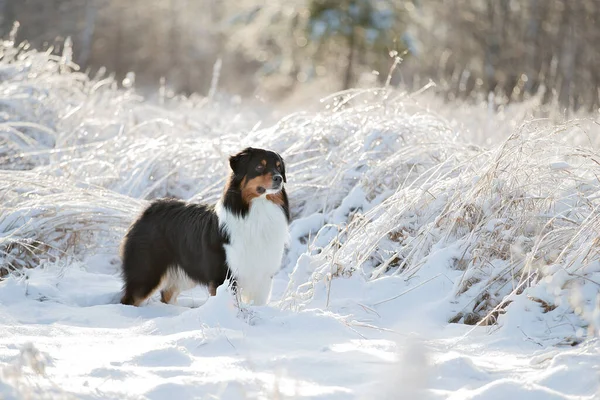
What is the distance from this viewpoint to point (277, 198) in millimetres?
4887

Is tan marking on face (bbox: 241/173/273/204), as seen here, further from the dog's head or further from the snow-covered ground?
the snow-covered ground

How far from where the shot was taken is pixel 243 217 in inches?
189

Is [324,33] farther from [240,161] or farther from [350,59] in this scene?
[240,161]

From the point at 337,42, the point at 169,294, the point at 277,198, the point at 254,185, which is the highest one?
the point at 337,42

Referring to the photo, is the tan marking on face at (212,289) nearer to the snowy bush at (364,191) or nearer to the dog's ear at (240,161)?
the snowy bush at (364,191)

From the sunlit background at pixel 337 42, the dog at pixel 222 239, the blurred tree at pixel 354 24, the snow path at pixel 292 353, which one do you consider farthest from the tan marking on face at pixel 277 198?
the blurred tree at pixel 354 24

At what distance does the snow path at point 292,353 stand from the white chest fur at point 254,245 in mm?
684

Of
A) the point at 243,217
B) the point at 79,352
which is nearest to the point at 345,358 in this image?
the point at 79,352

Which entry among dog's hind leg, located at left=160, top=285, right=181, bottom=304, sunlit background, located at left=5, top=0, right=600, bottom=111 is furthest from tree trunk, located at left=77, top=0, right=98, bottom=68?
dog's hind leg, located at left=160, top=285, right=181, bottom=304

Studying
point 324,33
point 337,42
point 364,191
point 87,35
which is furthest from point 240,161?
point 87,35

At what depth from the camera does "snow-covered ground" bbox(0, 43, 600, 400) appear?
2857mm

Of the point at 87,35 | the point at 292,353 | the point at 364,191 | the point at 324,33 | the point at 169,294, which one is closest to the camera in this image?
the point at 292,353

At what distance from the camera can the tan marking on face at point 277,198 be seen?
15.9 ft

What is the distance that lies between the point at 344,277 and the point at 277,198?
2.49 feet
